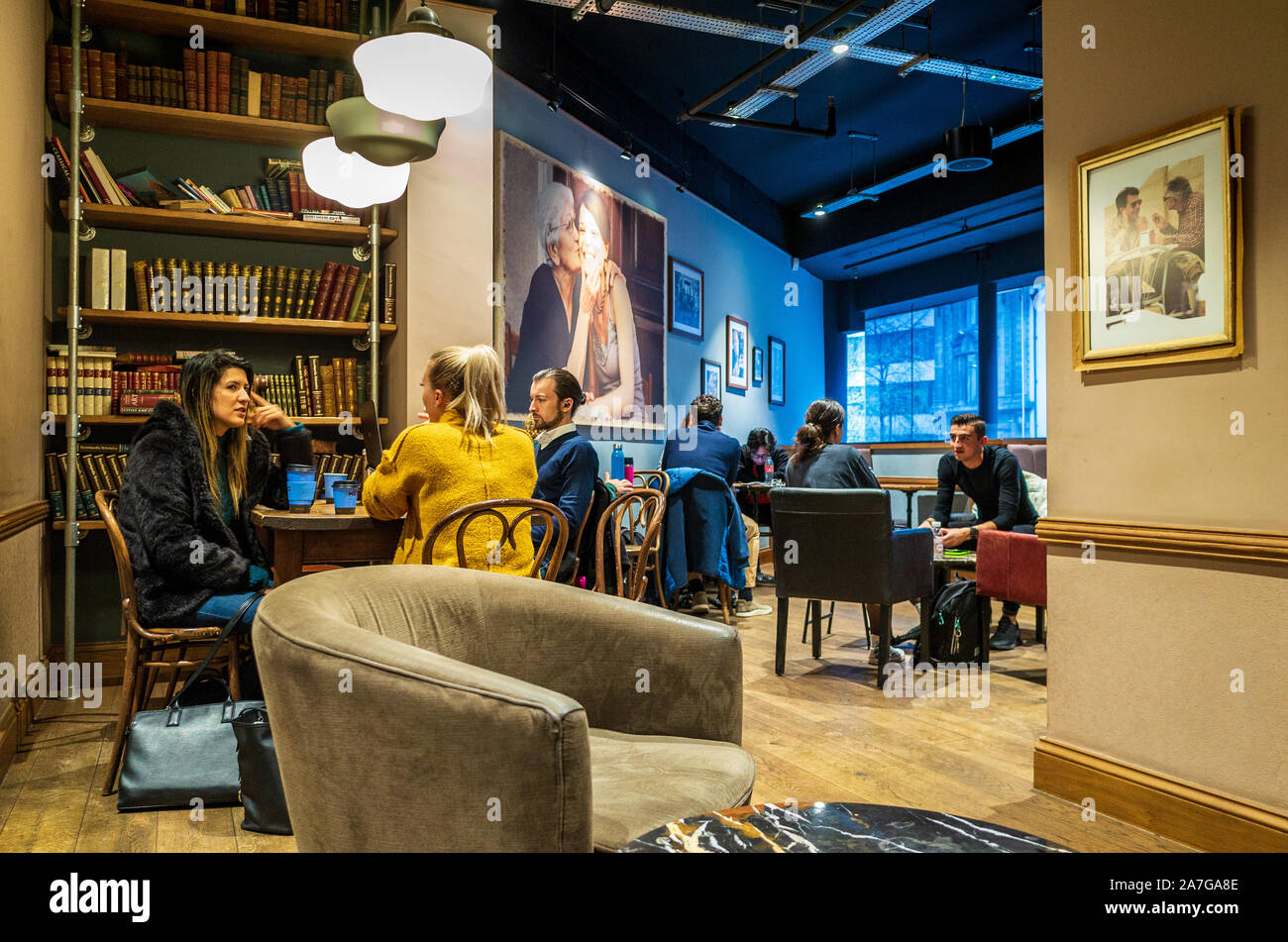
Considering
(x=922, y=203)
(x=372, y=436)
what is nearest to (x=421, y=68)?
(x=372, y=436)

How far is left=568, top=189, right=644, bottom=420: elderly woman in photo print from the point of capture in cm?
574

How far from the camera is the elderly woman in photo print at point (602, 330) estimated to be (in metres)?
5.74

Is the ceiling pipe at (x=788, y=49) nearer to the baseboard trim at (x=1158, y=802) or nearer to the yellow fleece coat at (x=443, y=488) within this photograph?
the yellow fleece coat at (x=443, y=488)

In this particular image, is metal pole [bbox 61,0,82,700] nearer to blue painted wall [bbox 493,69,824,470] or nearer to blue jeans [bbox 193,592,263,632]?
blue jeans [bbox 193,592,263,632]

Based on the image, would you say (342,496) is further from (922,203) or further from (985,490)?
(922,203)

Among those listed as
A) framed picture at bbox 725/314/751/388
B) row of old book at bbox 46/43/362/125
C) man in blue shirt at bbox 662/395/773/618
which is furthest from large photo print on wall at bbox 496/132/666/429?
framed picture at bbox 725/314/751/388

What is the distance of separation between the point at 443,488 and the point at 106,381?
215 centimetres

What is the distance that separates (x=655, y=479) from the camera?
5.49 m

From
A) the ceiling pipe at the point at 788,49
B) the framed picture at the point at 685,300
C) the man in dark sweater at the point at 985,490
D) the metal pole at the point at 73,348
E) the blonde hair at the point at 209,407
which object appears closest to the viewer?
the blonde hair at the point at 209,407

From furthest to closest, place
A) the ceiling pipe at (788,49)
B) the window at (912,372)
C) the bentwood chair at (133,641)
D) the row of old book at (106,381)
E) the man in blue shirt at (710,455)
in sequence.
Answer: the window at (912,372) < the man in blue shirt at (710,455) < the ceiling pipe at (788,49) < the row of old book at (106,381) < the bentwood chair at (133,641)

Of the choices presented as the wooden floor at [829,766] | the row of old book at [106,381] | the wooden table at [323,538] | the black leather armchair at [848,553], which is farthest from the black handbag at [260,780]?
the black leather armchair at [848,553]

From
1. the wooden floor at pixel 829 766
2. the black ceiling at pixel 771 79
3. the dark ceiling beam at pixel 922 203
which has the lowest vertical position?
the wooden floor at pixel 829 766

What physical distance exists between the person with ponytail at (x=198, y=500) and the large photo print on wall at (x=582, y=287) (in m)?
1.94
